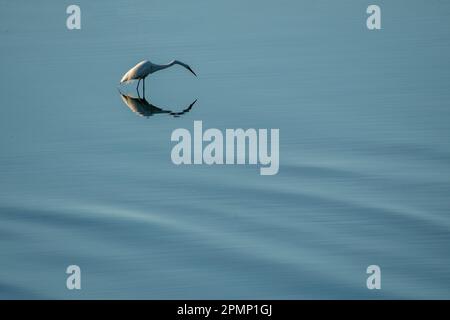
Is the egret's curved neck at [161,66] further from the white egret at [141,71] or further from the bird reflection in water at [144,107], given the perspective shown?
the bird reflection in water at [144,107]

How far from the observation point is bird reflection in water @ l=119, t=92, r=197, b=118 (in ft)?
16.6

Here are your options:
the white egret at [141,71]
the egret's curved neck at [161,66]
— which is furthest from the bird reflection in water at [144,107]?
the egret's curved neck at [161,66]

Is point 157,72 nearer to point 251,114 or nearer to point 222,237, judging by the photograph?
point 251,114

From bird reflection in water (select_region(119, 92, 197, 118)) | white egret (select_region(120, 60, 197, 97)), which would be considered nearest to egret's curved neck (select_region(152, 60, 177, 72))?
white egret (select_region(120, 60, 197, 97))

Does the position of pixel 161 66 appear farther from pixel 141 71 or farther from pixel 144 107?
pixel 144 107

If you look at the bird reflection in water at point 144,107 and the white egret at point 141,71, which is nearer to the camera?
the bird reflection in water at point 144,107

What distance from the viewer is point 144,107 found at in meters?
5.19

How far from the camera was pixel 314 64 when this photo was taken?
18.1 ft

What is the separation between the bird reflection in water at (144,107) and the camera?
506 centimetres

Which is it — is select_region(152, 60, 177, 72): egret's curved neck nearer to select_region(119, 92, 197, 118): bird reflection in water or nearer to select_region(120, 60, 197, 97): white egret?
select_region(120, 60, 197, 97): white egret
